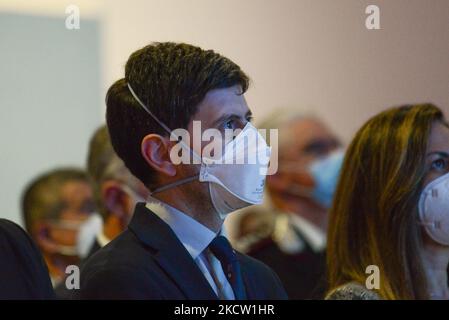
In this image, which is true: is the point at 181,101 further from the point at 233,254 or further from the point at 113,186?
the point at 113,186

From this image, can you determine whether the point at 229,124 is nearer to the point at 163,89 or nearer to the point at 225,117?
the point at 225,117

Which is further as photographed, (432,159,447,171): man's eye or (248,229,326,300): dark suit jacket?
(248,229,326,300): dark suit jacket

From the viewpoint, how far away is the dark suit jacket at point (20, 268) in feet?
5.89

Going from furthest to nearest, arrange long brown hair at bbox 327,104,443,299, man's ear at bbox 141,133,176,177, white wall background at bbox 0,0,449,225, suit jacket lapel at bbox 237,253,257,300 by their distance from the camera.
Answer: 1. white wall background at bbox 0,0,449,225
2. long brown hair at bbox 327,104,443,299
3. suit jacket lapel at bbox 237,253,257,300
4. man's ear at bbox 141,133,176,177

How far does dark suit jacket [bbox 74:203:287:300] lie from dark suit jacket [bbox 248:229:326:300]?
49 cm

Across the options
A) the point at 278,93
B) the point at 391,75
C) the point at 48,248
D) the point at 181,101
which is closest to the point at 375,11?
the point at 391,75

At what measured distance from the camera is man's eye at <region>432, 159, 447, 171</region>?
7.07ft

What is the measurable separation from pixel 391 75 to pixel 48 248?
1086 millimetres

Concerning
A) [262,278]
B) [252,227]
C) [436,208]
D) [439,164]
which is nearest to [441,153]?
[439,164]

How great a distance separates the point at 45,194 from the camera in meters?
2.60

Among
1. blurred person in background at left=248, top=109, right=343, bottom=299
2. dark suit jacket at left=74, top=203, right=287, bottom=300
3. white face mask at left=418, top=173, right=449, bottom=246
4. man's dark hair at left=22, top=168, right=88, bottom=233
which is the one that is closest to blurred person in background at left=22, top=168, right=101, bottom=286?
man's dark hair at left=22, top=168, right=88, bottom=233

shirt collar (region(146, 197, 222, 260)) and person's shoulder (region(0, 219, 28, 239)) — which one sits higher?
person's shoulder (region(0, 219, 28, 239))

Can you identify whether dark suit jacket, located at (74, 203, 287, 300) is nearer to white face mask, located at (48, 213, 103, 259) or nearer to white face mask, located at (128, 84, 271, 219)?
white face mask, located at (128, 84, 271, 219)

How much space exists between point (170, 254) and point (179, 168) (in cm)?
18
